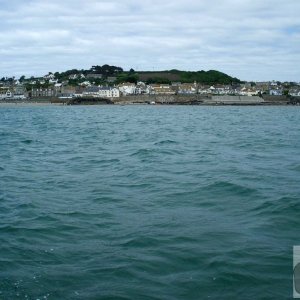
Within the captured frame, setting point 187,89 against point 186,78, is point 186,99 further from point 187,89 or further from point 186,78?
point 186,78

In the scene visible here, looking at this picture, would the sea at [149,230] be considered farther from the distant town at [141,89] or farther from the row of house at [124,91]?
the row of house at [124,91]

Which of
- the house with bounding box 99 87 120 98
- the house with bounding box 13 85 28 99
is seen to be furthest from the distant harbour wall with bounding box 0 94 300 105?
the house with bounding box 13 85 28 99

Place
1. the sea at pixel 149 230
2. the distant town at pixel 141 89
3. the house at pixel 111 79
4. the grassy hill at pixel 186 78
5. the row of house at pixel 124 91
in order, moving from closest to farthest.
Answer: the sea at pixel 149 230, the row of house at pixel 124 91, the distant town at pixel 141 89, the house at pixel 111 79, the grassy hill at pixel 186 78

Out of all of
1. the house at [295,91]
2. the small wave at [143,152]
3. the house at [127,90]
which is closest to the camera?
the small wave at [143,152]

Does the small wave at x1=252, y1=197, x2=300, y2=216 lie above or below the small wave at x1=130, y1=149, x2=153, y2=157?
above

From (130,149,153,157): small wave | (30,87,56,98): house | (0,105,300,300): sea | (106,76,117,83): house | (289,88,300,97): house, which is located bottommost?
(130,149,153,157): small wave

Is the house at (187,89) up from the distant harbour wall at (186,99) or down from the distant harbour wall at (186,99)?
up

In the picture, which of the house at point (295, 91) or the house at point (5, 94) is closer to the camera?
the house at point (5, 94)

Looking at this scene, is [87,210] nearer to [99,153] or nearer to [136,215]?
[136,215]

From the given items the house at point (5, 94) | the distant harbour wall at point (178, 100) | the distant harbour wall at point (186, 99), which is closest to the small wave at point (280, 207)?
the distant harbour wall at point (178, 100)

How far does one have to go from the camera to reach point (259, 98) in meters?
133

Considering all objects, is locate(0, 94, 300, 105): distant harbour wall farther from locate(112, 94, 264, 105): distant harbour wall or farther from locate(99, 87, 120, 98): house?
locate(99, 87, 120, 98): house

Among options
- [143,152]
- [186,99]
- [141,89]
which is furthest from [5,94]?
[143,152]

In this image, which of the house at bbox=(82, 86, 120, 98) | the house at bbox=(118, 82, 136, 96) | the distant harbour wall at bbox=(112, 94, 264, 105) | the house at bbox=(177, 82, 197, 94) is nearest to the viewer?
the distant harbour wall at bbox=(112, 94, 264, 105)
